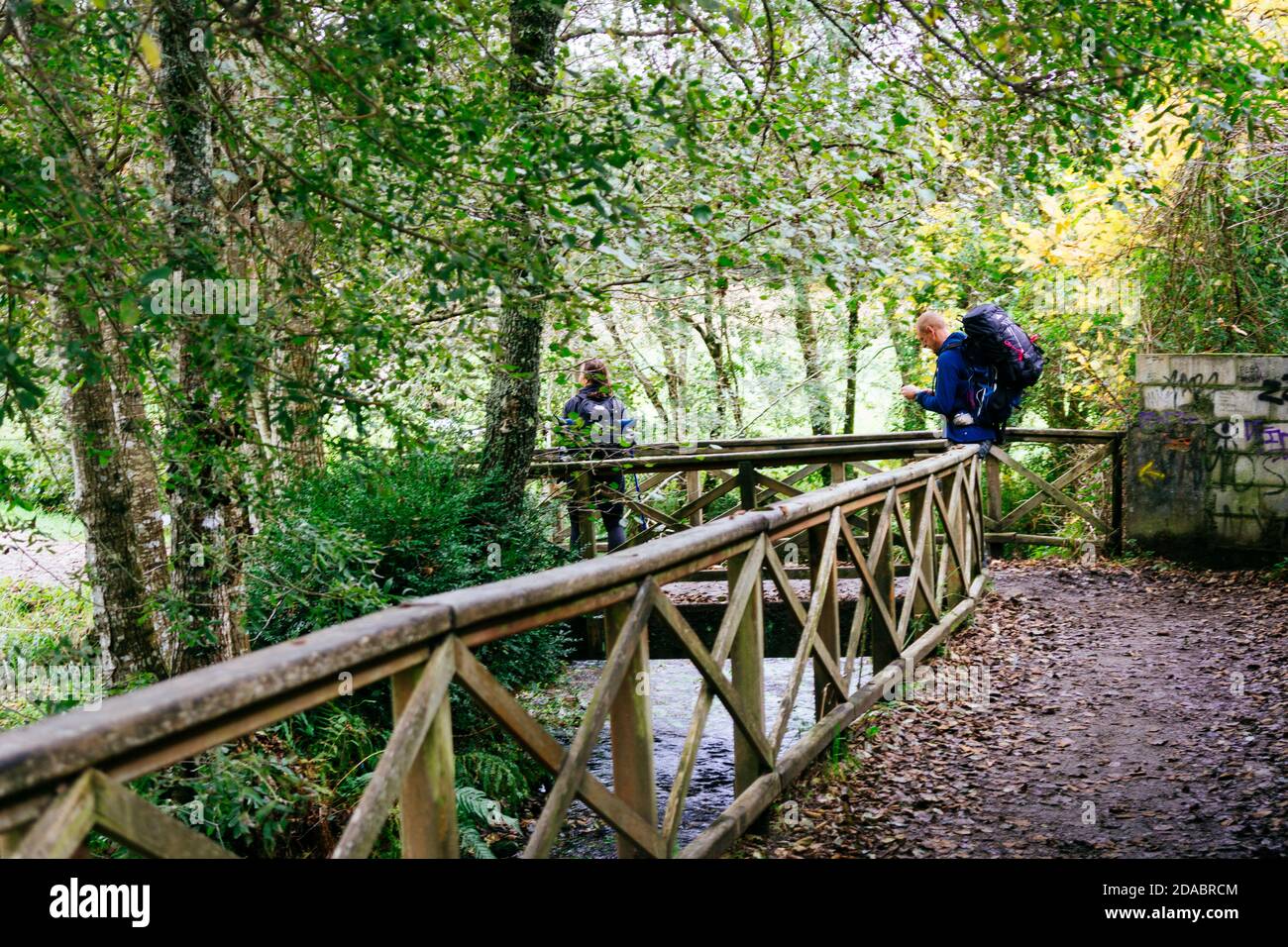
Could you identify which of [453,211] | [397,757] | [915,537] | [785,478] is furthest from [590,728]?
[785,478]

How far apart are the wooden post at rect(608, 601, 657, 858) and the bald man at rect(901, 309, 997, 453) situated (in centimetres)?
598

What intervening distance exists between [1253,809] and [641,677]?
2.79 metres

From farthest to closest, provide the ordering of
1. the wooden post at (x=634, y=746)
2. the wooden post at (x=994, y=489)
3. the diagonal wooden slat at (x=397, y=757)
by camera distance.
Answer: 1. the wooden post at (x=994, y=489)
2. the wooden post at (x=634, y=746)
3. the diagonal wooden slat at (x=397, y=757)

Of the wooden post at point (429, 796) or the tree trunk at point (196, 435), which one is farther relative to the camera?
the tree trunk at point (196, 435)

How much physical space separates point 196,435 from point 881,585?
11.9 feet

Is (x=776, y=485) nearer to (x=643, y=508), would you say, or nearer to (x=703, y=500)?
(x=703, y=500)

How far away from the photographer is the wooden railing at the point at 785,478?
940 centimetres

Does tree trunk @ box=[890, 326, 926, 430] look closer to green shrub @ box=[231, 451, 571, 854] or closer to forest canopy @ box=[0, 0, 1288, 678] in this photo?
forest canopy @ box=[0, 0, 1288, 678]

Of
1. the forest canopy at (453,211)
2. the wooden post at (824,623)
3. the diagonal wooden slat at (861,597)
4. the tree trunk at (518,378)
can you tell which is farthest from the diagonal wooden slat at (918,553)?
the tree trunk at (518,378)

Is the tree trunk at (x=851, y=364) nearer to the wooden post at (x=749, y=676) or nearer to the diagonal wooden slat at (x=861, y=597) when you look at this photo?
the diagonal wooden slat at (x=861, y=597)

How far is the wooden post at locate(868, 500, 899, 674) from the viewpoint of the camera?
19.2ft

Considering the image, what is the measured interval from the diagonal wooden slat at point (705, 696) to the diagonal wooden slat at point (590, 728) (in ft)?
1.87
